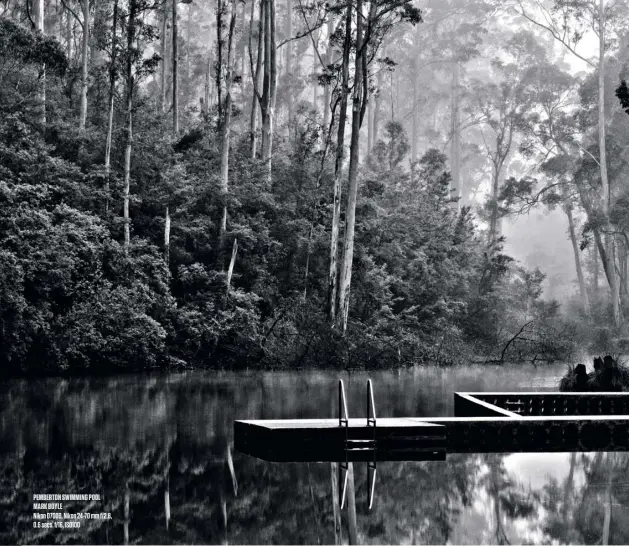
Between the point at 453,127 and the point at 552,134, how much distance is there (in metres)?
12.3

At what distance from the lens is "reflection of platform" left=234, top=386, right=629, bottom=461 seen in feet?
34.2

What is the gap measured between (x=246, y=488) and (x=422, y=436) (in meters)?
2.59

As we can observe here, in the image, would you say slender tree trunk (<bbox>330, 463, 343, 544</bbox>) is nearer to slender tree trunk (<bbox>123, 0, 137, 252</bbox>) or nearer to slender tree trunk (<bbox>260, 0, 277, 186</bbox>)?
slender tree trunk (<bbox>123, 0, 137, 252</bbox>)

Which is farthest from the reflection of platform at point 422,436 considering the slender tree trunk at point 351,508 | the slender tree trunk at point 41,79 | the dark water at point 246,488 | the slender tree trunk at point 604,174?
the slender tree trunk at point 604,174

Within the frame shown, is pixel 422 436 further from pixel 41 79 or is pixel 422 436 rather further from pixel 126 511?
pixel 41 79

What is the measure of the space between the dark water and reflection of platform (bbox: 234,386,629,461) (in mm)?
292

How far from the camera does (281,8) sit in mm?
60844

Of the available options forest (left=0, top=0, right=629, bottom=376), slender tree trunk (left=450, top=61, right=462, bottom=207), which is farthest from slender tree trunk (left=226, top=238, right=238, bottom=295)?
slender tree trunk (left=450, top=61, right=462, bottom=207)

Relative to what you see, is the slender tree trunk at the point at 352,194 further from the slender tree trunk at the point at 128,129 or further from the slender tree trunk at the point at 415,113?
the slender tree trunk at the point at 415,113

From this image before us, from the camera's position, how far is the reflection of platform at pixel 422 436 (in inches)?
411

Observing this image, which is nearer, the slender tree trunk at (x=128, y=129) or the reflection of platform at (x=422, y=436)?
the reflection of platform at (x=422, y=436)

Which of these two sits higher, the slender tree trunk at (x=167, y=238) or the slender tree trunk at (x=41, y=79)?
the slender tree trunk at (x=41, y=79)

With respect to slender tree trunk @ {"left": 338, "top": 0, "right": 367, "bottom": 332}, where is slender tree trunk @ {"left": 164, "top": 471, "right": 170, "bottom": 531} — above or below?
below

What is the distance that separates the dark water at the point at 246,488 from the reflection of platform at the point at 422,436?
29 centimetres
